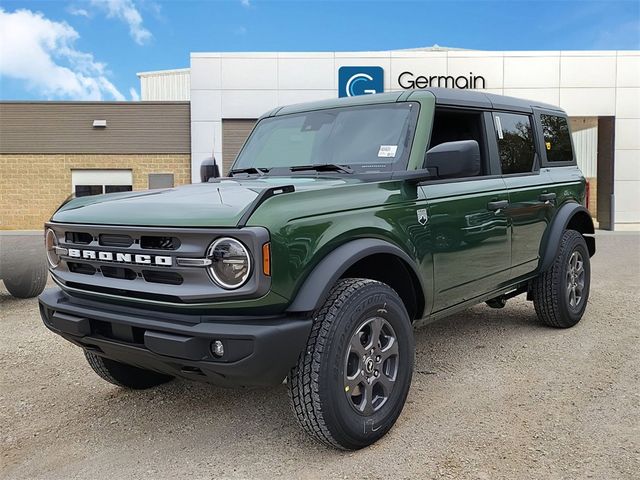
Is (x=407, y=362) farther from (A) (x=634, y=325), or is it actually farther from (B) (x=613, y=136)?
(B) (x=613, y=136)

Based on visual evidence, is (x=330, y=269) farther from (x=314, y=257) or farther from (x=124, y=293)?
(x=124, y=293)

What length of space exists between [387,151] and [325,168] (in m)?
0.41

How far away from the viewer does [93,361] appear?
12.8ft

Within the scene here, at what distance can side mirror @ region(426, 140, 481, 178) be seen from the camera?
3439 mm

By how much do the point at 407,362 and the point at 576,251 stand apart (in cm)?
297

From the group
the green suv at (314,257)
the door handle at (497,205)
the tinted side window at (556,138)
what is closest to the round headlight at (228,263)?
the green suv at (314,257)

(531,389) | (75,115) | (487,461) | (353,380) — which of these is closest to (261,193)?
(353,380)

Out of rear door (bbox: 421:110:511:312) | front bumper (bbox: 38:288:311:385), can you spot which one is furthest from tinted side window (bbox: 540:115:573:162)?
front bumper (bbox: 38:288:311:385)

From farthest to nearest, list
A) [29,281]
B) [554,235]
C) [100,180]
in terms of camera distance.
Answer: [100,180], [29,281], [554,235]

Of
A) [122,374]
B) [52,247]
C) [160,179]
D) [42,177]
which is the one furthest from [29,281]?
[42,177]

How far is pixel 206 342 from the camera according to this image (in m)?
2.68

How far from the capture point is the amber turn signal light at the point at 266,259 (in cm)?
264

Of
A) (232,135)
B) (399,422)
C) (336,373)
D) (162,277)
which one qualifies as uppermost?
(232,135)

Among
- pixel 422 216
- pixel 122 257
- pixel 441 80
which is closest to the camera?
pixel 122 257
